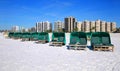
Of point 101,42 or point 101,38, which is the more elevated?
point 101,38

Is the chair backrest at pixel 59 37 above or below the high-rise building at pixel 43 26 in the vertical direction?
below

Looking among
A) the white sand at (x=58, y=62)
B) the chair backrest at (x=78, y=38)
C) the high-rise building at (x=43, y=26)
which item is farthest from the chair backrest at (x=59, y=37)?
the high-rise building at (x=43, y=26)

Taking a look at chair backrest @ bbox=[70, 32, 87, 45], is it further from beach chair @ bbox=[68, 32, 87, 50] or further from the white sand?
the white sand

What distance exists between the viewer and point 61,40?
1789cm

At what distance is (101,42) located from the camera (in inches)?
576

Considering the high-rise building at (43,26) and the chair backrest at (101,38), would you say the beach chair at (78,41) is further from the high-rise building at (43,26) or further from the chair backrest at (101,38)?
the high-rise building at (43,26)

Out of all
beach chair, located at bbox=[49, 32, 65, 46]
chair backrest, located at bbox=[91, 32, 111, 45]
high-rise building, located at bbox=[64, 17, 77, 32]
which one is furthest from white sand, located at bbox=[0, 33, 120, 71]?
high-rise building, located at bbox=[64, 17, 77, 32]

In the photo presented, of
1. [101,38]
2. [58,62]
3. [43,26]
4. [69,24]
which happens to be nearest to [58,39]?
[101,38]

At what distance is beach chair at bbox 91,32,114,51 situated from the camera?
13.5 meters

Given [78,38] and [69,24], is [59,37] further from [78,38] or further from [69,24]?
[69,24]

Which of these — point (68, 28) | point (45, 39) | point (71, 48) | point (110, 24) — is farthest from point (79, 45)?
point (110, 24)

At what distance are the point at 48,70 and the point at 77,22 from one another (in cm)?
9766

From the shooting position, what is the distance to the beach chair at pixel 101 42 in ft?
44.2

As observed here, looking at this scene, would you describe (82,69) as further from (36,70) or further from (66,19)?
(66,19)
